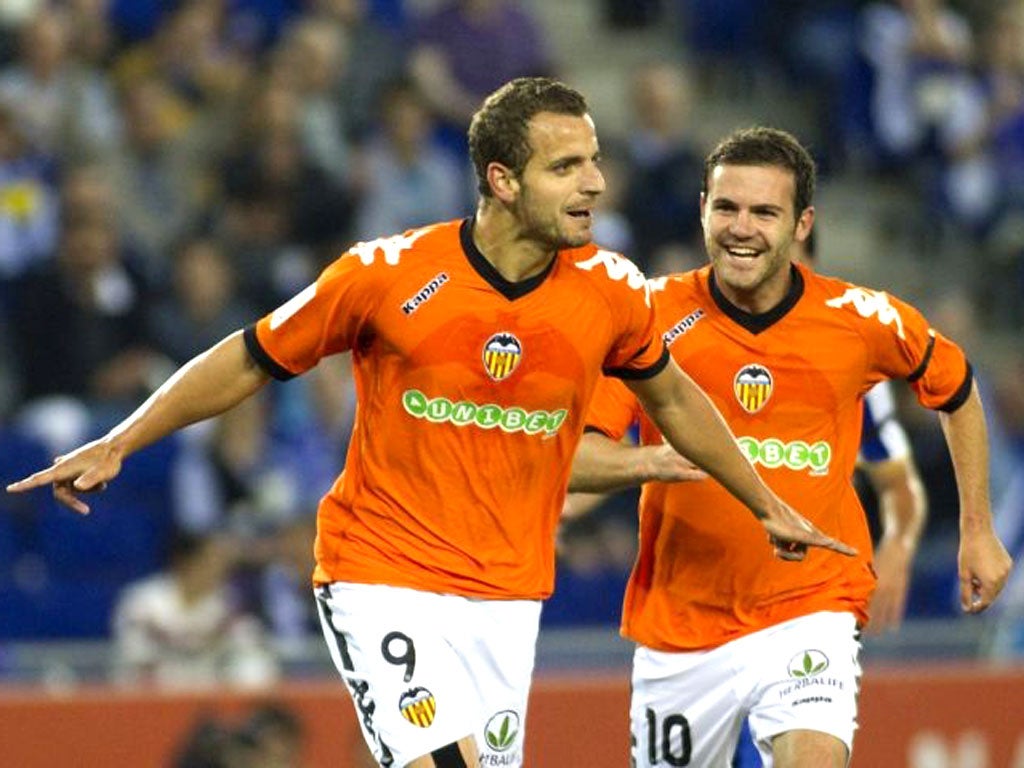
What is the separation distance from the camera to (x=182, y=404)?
235 inches

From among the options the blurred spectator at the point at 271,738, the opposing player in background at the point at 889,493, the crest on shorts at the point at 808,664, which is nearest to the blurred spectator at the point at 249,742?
the blurred spectator at the point at 271,738

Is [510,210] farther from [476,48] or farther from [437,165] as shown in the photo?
[476,48]

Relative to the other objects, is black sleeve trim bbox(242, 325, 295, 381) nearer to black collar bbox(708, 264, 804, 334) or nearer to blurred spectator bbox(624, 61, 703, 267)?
black collar bbox(708, 264, 804, 334)

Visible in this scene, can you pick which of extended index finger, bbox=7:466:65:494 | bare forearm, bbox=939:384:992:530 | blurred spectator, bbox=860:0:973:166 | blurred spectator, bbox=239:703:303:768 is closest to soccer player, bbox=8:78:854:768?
extended index finger, bbox=7:466:65:494

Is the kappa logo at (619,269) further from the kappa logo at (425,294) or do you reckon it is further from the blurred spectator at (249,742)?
the blurred spectator at (249,742)

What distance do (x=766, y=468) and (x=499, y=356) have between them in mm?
1024

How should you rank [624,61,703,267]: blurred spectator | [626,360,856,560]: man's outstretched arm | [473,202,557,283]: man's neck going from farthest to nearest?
[624,61,703,267]: blurred spectator
[626,360,856,560]: man's outstretched arm
[473,202,557,283]: man's neck

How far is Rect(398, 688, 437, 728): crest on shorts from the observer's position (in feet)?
19.6

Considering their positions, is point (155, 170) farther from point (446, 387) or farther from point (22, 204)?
point (446, 387)

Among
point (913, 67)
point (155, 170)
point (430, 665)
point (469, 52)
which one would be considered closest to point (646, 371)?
point (430, 665)

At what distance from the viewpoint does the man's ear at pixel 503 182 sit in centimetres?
612

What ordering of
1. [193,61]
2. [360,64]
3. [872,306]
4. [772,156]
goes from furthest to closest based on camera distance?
[360,64]
[193,61]
[872,306]
[772,156]

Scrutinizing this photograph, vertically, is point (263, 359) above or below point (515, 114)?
below

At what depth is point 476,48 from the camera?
13672mm
